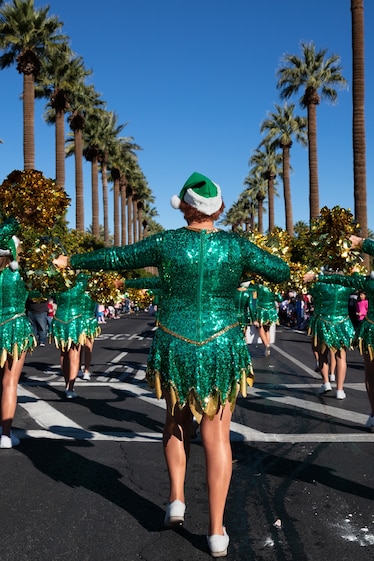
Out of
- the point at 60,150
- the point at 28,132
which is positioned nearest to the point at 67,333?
the point at 28,132

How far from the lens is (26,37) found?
26250 mm

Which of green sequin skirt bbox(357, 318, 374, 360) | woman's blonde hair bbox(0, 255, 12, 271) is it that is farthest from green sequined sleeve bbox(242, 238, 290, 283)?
woman's blonde hair bbox(0, 255, 12, 271)

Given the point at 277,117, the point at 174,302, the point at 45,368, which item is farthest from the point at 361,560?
the point at 277,117

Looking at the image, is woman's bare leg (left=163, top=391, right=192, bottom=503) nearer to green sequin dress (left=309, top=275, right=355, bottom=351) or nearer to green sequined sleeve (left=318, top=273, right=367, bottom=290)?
green sequined sleeve (left=318, top=273, right=367, bottom=290)

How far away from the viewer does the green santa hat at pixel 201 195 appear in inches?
129

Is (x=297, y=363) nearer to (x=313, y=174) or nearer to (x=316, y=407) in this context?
(x=316, y=407)

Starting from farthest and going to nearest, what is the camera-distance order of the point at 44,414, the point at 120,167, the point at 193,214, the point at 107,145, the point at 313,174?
the point at 120,167 → the point at 107,145 → the point at 313,174 → the point at 44,414 → the point at 193,214

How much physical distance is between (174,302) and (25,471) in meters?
2.27

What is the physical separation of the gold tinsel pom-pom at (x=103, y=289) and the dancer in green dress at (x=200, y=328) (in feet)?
13.4

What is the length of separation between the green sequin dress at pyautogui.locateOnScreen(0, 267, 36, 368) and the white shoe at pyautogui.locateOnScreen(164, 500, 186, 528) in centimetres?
251

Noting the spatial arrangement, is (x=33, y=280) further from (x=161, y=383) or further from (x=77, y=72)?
(x=77, y=72)

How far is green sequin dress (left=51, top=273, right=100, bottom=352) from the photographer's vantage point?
7867 millimetres

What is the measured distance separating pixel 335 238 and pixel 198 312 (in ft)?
12.2

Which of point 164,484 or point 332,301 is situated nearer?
point 164,484
